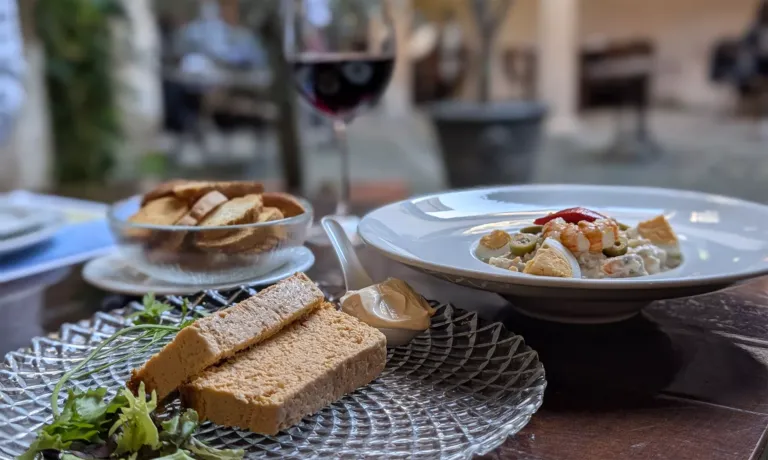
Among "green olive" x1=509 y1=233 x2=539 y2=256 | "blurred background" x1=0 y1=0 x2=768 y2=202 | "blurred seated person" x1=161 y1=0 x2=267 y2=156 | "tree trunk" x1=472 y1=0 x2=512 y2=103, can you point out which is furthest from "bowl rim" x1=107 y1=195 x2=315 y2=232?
"blurred seated person" x1=161 y1=0 x2=267 y2=156

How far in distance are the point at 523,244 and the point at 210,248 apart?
0.96ft

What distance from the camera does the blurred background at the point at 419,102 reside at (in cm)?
286

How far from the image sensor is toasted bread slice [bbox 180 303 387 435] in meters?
0.42

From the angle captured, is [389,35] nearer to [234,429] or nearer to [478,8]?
[234,429]

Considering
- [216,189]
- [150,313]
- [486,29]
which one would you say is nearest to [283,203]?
[216,189]

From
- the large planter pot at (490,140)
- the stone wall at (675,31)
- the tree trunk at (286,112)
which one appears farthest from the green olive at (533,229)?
the stone wall at (675,31)

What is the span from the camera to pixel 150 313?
0.59m

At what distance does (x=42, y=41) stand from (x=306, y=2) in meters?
3.01

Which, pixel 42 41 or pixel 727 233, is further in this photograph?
pixel 42 41

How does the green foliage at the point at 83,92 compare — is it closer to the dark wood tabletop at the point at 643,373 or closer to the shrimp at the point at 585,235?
the dark wood tabletop at the point at 643,373

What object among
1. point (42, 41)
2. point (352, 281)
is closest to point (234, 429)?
point (352, 281)

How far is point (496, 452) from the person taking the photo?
43 centimetres

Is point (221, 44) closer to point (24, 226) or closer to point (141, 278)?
point (24, 226)

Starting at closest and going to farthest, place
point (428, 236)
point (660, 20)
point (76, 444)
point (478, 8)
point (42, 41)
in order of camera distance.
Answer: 1. point (76, 444)
2. point (428, 236)
3. point (478, 8)
4. point (42, 41)
5. point (660, 20)
